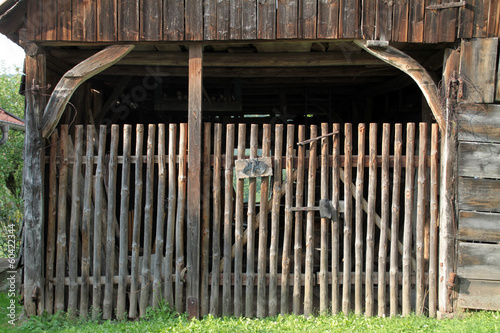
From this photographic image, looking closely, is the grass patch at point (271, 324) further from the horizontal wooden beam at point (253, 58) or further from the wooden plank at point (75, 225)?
the horizontal wooden beam at point (253, 58)

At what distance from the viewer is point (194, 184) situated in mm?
5109

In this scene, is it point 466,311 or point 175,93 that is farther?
point 175,93

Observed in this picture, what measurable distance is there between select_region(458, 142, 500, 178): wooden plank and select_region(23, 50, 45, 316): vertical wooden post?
497 centimetres

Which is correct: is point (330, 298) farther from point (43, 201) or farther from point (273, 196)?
point (43, 201)

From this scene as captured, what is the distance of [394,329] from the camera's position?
4555 millimetres

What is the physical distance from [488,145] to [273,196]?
2.57 metres

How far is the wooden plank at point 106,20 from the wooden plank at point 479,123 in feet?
13.7

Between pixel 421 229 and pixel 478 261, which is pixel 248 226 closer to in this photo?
pixel 421 229

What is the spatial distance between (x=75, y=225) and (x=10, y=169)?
15.2 ft

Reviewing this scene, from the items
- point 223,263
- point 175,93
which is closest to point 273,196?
point 223,263

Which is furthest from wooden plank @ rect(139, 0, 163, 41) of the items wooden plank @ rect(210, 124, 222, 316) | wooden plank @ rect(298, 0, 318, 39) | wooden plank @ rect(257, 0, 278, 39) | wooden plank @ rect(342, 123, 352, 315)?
wooden plank @ rect(342, 123, 352, 315)

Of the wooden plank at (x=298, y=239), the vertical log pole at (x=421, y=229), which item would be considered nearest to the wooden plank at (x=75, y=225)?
the wooden plank at (x=298, y=239)

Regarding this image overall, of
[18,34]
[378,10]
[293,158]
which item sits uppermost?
[378,10]

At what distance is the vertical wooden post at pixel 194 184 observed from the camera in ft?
16.7
